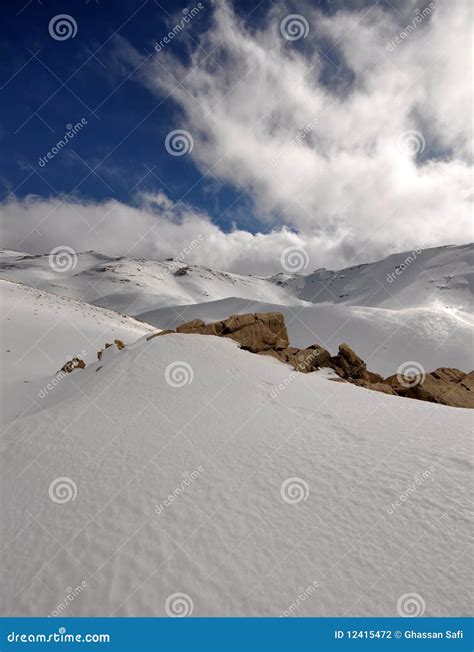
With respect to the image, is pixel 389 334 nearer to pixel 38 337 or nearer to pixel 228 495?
pixel 38 337

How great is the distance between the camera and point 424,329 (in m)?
44.6

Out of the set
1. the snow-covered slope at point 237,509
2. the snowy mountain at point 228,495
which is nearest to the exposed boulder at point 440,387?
the snowy mountain at point 228,495

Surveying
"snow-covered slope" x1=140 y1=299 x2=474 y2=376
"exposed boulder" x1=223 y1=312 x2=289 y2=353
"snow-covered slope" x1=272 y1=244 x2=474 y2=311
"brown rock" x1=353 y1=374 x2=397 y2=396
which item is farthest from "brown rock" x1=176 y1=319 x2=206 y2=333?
"snow-covered slope" x1=272 y1=244 x2=474 y2=311

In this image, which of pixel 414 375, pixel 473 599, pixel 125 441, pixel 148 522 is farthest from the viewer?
pixel 414 375

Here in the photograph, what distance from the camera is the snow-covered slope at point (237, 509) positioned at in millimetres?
4469

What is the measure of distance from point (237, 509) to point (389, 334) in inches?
1736

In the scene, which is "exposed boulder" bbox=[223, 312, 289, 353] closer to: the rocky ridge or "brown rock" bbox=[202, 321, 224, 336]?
the rocky ridge

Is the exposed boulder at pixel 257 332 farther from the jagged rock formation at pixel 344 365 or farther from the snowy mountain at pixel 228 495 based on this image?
the snowy mountain at pixel 228 495

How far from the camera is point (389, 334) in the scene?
146 feet

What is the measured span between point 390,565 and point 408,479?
2044 millimetres

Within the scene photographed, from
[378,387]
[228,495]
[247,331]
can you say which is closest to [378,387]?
[378,387]

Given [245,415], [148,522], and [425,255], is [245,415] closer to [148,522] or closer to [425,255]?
[148,522]
